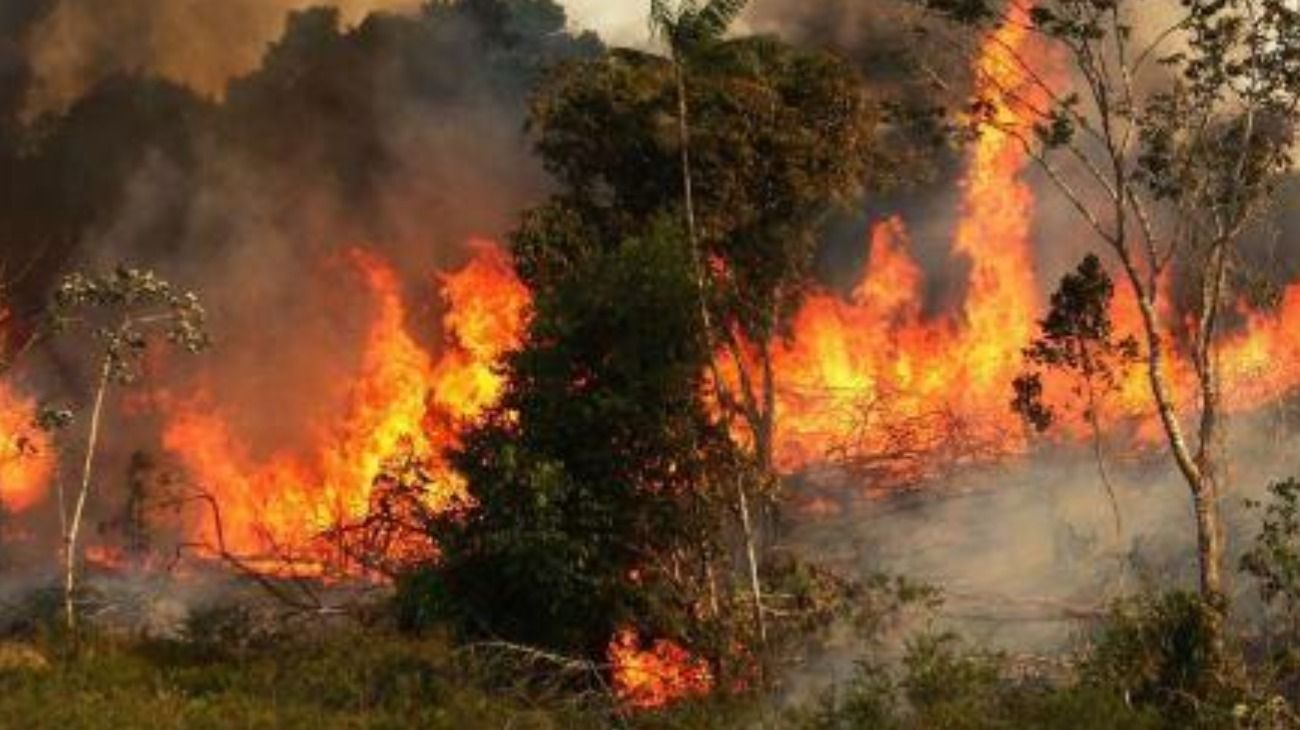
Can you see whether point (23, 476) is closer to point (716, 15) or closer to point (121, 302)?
point (121, 302)

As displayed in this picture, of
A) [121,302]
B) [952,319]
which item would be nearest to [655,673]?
[121,302]

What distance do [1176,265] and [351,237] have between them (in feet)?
91.9

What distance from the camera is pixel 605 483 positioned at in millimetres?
23781

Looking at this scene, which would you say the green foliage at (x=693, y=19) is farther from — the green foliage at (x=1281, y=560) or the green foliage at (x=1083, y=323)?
the green foliage at (x=1083, y=323)

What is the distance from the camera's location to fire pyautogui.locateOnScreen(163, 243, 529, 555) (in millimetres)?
49281

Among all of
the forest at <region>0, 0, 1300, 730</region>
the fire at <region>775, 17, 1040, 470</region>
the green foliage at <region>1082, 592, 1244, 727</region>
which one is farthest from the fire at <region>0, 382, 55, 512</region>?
the green foliage at <region>1082, 592, 1244, 727</region>

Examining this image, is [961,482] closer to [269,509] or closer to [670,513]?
[670,513]

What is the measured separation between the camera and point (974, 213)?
51438 millimetres

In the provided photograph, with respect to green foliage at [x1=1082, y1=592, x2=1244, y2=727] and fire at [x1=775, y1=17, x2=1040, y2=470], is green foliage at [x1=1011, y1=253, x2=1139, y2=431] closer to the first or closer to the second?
fire at [x1=775, y1=17, x2=1040, y2=470]

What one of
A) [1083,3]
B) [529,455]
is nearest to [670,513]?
[529,455]

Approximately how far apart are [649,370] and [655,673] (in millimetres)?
4580

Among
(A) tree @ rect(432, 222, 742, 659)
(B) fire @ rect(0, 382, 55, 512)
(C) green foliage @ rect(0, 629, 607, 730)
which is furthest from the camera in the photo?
(B) fire @ rect(0, 382, 55, 512)

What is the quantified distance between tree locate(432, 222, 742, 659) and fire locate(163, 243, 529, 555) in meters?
23.4

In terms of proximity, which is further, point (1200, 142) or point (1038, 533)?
point (1038, 533)
